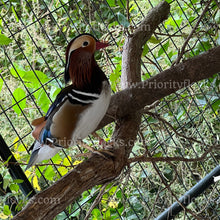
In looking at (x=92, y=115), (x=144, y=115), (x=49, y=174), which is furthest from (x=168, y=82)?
(x=144, y=115)

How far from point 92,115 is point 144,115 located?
0.65 m

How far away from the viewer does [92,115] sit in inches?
24.5

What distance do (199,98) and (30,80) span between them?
603mm

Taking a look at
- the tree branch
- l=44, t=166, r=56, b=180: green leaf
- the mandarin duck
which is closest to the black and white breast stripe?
the mandarin duck

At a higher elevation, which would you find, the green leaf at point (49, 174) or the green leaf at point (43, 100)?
the green leaf at point (43, 100)

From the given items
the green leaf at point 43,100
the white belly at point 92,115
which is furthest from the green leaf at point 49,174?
the white belly at point 92,115

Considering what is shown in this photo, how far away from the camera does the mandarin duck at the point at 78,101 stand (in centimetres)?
62

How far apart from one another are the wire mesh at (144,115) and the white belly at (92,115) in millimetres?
304

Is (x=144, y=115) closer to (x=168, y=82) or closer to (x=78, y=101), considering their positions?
(x=168, y=82)

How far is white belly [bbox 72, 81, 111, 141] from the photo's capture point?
0.62 metres

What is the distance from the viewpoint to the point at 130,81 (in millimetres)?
896

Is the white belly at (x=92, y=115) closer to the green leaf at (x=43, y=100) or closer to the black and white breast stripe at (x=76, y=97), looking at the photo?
the black and white breast stripe at (x=76, y=97)

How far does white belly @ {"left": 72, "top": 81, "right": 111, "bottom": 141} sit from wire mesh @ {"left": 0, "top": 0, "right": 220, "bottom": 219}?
30cm

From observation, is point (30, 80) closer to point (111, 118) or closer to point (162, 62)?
point (111, 118)
